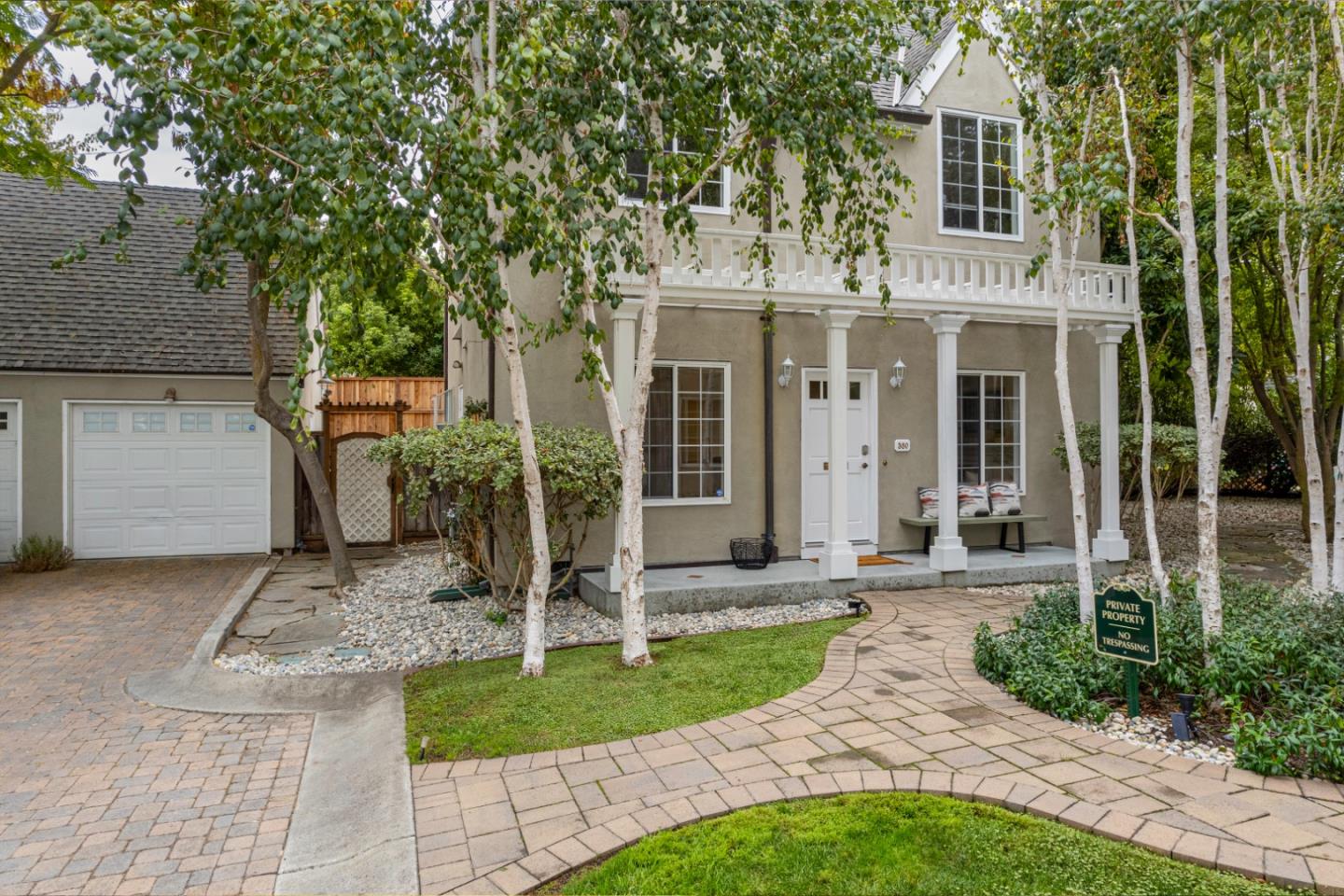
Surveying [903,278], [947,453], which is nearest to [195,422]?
[903,278]

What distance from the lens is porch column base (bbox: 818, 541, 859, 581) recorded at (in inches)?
312

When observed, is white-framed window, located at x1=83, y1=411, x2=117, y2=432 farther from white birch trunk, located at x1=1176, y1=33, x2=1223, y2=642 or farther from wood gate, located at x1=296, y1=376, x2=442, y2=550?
white birch trunk, located at x1=1176, y1=33, x2=1223, y2=642

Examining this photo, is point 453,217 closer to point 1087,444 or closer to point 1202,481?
point 1202,481

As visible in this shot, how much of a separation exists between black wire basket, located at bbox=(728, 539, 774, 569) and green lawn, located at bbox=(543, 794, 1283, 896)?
510 cm

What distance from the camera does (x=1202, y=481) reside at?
477cm

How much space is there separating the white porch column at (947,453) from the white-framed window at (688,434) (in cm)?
248

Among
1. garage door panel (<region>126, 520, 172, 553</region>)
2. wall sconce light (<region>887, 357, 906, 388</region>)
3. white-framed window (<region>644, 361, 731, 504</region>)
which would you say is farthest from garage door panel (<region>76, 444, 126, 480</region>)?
wall sconce light (<region>887, 357, 906, 388</region>)

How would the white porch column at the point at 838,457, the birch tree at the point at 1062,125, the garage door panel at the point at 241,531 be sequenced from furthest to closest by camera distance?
1. the garage door panel at the point at 241,531
2. the white porch column at the point at 838,457
3. the birch tree at the point at 1062,125

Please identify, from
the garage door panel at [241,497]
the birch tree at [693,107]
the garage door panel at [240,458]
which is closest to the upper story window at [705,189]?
the birch tree at [693,107]

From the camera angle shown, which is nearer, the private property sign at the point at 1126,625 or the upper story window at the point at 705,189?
the private property sign at the point at 1126,625

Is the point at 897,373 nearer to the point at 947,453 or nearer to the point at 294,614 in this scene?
the point at 947,453

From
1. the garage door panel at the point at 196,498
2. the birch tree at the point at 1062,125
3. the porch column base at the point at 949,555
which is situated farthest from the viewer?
the garage door panel at the point at 196,498

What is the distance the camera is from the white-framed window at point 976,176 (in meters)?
10.0

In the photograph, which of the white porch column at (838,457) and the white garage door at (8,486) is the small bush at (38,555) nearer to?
the white garage door at (8,486)
